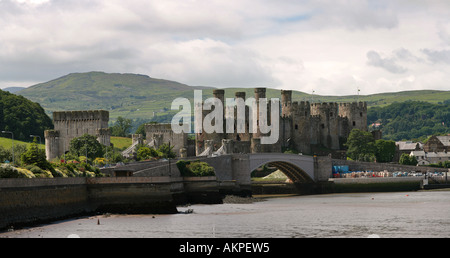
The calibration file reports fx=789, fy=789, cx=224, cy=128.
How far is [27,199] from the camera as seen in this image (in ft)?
147

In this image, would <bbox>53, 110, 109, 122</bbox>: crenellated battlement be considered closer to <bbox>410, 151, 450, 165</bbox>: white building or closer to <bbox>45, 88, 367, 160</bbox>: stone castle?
<bbox>45, 88, 367, 160</bbox>: stone castle

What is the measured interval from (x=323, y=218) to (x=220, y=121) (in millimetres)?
56677

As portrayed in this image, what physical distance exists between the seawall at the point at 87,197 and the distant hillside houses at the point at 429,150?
232 feet

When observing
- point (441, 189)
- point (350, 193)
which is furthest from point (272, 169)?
point (441, 189)

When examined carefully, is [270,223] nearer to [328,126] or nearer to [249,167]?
[249,167]

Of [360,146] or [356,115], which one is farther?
[356,115]

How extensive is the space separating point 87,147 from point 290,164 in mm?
22956

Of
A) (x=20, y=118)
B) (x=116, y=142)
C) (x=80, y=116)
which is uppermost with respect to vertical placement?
(x=20, y=118)

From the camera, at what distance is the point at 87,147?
8612 centimetres

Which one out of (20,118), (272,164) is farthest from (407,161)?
(20,118)

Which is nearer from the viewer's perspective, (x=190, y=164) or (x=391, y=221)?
(x=391, y=221)

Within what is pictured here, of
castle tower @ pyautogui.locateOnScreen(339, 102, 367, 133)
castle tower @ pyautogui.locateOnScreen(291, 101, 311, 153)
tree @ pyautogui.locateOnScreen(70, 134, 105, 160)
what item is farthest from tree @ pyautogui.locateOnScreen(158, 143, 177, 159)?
castle tower @ pyautogui.locateOnScreen(339, 102, 367, 133)
